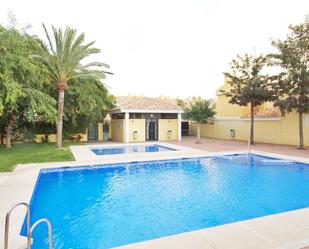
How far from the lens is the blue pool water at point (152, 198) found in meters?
5.84

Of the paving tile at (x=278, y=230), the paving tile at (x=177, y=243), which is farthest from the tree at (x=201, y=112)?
the paving tile at (x=177, y=243)

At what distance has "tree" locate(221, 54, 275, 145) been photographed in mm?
18977

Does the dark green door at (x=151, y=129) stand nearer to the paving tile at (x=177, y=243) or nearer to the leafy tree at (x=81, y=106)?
the leafy tree at (x=81, y=106)

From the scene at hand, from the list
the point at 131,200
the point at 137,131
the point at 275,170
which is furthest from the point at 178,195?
the point at 137,131

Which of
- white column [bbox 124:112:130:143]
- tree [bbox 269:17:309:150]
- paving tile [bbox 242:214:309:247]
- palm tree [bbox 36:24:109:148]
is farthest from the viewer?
white column [bbox 124:112:130:143]

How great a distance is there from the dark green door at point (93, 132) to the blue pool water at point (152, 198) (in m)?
14.4

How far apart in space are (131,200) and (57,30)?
13.5 meters

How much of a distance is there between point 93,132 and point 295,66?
1961 centimetres

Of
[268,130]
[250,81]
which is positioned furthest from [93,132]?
[268,130]

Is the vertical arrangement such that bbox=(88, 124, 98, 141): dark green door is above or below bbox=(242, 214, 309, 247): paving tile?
above

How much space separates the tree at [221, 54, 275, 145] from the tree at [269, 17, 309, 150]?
1537 millimetres

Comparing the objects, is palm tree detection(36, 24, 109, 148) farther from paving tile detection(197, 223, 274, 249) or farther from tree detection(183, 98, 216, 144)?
paving tile detection(197, 223, 274, 249)

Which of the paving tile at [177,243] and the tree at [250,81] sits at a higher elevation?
the tree at [250,81]

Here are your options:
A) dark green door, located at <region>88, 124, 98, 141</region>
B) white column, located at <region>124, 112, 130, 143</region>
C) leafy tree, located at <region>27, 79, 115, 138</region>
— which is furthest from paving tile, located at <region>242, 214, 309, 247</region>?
dark green door, located at <region>88, 124, 98, 141</region>
